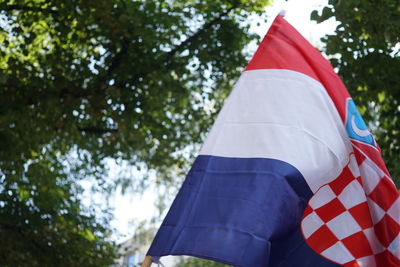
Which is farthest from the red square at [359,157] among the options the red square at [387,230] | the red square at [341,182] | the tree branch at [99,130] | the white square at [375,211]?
the tree branch at [99,130]

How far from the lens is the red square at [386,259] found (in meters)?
4.26

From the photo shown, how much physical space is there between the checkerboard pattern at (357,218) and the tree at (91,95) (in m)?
6.46

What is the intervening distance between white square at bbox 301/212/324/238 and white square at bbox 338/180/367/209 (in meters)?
0.21

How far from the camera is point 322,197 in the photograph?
458 centimetres

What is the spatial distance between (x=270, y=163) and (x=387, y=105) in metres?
6.86

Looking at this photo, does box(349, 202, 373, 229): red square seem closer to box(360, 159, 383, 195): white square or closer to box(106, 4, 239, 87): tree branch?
box(360, 159, 383, 195): white square

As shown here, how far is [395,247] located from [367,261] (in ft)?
0.66

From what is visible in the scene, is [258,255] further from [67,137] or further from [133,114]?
[67,137]

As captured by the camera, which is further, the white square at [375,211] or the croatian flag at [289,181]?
the white square at [375,211]

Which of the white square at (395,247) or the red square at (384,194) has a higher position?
the red square at (384,194)

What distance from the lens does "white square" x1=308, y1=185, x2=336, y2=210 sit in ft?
15.0

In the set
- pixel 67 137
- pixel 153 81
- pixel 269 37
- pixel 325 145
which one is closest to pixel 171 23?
pixel 153 81

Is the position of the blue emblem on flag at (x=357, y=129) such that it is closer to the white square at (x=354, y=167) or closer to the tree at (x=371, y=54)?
the white square at (x=354, y=167)

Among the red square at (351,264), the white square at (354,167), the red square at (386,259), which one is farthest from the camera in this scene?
the white square at (354,167)
